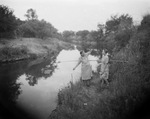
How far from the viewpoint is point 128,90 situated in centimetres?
399

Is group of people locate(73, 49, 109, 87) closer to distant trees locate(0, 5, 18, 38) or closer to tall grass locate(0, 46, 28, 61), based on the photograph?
tall grass locate(0, 46, 28, 61)

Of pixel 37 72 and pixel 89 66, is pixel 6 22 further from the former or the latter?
pixel 89 66

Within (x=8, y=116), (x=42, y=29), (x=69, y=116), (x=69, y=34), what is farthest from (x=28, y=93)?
(x=69, y=34)

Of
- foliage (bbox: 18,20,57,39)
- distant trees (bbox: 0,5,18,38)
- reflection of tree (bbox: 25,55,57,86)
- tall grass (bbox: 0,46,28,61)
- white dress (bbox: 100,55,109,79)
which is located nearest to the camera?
white dress (bbox: 100,55,109,79)

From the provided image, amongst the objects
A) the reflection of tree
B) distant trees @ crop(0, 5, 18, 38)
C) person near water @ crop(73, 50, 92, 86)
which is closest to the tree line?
distant trees @ crop(0, 5, 18, 38)

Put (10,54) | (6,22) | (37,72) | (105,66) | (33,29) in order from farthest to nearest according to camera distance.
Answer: (33,29), (6,22), (10,54), (37,72), (105,66)

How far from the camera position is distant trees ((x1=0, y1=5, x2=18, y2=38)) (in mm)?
24219

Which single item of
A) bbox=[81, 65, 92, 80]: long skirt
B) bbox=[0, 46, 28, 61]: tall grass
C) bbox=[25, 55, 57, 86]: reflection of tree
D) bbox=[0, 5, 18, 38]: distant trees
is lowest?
bbox=[25, 55, 57, 86]: reflection of tree

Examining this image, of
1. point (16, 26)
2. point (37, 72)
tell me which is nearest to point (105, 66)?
point (37, 72)

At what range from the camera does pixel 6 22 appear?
2475cm

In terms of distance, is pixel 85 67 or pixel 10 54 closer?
pixel 85 67

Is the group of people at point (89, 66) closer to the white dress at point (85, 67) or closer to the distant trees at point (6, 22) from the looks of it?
the white dress at point (85, 67)

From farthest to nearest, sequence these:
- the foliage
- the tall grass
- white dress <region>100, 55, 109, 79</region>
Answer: the foliage < the tall grass < white dress <region>100, 55, 109, 79</region>

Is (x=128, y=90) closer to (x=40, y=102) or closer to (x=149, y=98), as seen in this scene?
(x=149, y=98)
